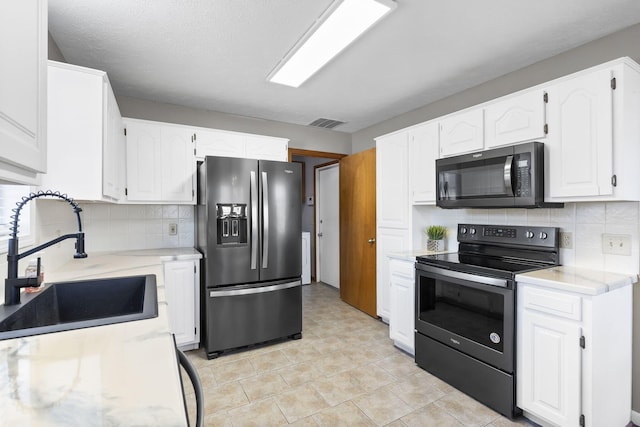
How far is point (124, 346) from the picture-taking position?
894 millimetres

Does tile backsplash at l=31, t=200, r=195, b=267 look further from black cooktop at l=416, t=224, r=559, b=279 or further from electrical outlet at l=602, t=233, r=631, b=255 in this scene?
electrical outlet at l=602, t=233, r=631, b=255

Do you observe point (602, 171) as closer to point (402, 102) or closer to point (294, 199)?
point (402, 102)

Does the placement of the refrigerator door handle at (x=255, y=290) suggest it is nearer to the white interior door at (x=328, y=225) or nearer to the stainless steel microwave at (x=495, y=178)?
the stainless steel microwave at (x=495, y=178)

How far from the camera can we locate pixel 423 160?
2910mm

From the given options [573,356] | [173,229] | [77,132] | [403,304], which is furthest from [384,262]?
[77,132]

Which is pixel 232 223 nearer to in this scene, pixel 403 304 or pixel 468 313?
pixel 403 304

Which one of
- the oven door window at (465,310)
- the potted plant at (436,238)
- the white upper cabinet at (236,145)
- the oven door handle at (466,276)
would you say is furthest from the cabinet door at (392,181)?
the white upper cabinet at (236,145)

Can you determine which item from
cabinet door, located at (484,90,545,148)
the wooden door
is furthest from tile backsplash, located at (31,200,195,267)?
cabinet door, located at (484,90,545,148)

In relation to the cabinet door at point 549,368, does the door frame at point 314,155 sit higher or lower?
higher

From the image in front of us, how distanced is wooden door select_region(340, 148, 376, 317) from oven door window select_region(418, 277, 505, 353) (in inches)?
46.5

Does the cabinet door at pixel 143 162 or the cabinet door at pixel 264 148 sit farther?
the cabinet door at pixel 264 148

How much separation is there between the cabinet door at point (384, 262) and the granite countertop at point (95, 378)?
101 inches

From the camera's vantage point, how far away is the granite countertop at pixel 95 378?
0.58 meters

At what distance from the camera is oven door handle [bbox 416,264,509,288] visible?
1975mm
